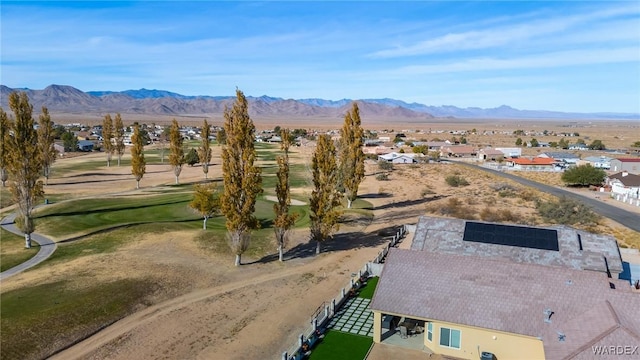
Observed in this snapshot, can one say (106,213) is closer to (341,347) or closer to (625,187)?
(341,347)

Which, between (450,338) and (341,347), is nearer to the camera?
(450,338)

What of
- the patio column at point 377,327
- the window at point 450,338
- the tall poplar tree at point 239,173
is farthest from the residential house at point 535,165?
the patio column at point 377,327

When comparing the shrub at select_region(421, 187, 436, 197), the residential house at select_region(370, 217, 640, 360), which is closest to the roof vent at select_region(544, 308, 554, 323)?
the residential house at select_region(370, 217, 640, 360)

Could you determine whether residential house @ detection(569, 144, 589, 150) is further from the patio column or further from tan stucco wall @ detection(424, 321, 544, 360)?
the patio column

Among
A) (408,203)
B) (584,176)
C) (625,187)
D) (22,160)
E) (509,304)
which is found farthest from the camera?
(584,176)

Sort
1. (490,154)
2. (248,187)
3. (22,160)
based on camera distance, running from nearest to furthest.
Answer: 1. (248,187)
2. (22,160)
3. (490,154)

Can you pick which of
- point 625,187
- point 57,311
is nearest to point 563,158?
point 625,187

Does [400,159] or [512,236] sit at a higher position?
[512,236]

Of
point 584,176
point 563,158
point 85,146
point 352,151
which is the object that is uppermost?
point 352,151
